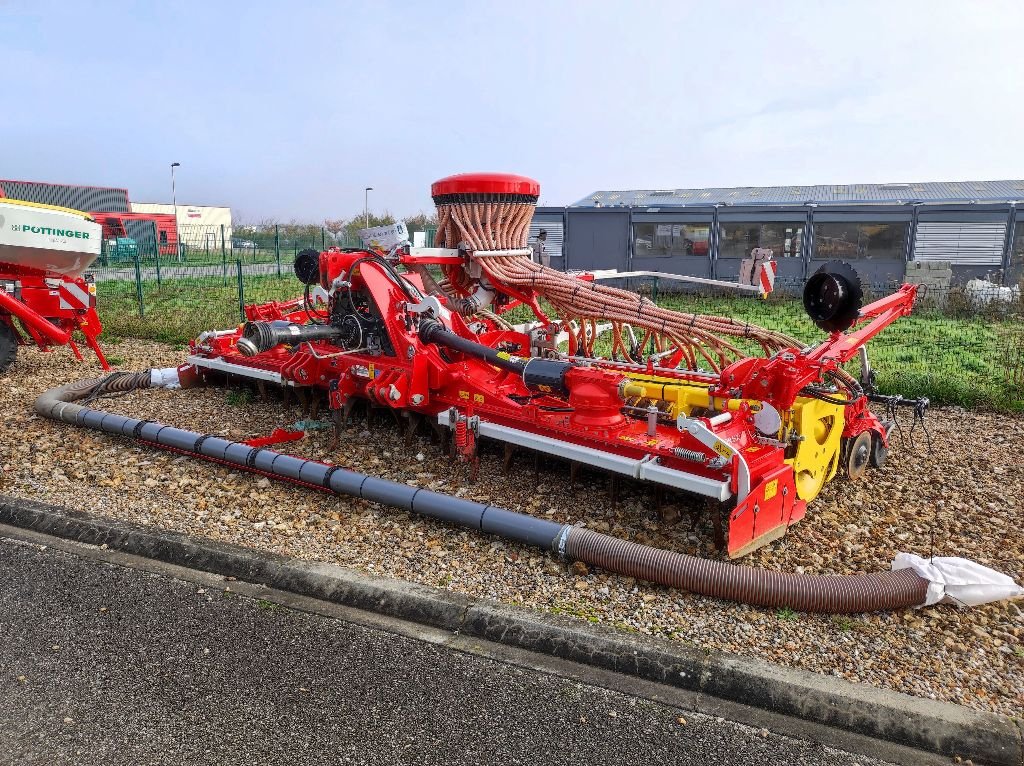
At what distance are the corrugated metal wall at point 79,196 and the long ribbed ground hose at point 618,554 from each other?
26121 mm

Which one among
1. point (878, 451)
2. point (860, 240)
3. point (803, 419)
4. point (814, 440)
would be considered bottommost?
point (878, 451)

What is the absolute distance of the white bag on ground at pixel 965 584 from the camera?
10.8ft

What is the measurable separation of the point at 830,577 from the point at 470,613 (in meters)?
1.60

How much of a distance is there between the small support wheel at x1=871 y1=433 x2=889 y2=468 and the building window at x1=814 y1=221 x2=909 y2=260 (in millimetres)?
12278

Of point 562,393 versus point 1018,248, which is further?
point 1018,248

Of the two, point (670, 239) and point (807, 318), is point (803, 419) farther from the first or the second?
point (670, 239)

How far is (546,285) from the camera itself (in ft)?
18.0

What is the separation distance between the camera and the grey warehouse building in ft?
50.9

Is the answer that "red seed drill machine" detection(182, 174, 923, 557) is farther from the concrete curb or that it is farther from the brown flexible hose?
the concrete curb

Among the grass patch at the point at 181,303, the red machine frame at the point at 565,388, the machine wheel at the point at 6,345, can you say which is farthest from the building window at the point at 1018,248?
the machine wheel at the point at 6,345

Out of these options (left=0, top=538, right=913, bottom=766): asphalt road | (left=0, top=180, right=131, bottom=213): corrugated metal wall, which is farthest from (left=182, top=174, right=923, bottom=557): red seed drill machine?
(left=0, top=180, right=131, bottom=213): corrugated metal wall

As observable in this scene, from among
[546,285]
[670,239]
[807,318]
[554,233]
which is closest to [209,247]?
[554,233]

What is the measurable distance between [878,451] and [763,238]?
13.0 m

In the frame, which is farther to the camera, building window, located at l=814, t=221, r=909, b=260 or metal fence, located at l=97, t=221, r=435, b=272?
metal fence, located at l=97, t=221, r=435, b=272
